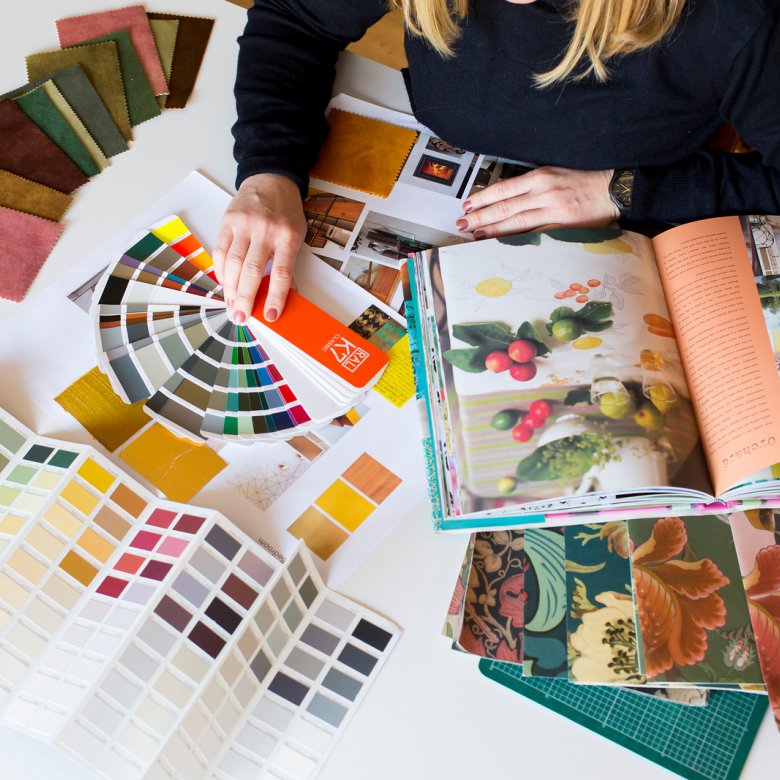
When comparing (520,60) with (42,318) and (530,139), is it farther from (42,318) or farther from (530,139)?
(42,318)

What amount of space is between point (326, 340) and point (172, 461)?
0.69 feet

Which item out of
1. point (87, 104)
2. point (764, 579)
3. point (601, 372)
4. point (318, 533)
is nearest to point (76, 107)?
point (87, 104)

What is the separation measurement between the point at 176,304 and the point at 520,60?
480 millimetres

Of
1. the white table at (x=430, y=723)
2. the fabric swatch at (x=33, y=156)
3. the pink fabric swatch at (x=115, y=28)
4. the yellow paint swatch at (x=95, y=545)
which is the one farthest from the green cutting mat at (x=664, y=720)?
the pink fabric swatch at (x=115, y=28)

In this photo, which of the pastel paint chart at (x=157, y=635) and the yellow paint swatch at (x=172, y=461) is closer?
the pastel paint chart at (x=157, y=635)

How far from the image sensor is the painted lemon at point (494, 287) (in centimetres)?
80

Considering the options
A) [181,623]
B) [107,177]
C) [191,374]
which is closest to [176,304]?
[191,374]

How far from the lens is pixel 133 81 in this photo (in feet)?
3.26

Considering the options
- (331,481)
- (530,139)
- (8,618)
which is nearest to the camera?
(8,618)

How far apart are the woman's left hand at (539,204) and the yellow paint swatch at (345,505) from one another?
0.34m

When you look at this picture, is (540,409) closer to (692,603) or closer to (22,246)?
(692,603)

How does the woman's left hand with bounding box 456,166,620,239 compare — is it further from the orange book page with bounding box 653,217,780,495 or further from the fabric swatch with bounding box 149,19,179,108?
the fabric swatch with bounding box 149,19,179,108

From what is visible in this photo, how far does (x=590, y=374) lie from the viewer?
29.4 inches

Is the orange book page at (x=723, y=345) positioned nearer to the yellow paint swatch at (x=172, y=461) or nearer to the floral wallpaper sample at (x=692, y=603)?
the floral wallpaper sample at (x=692, y=603)
